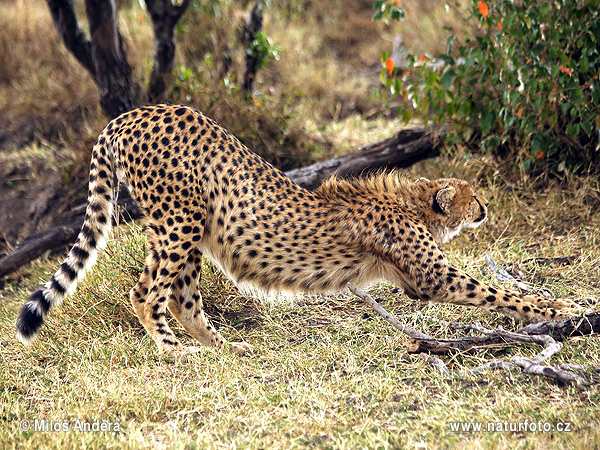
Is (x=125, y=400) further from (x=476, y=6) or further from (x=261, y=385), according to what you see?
(x=476, y=6)

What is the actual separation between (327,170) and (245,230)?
1648mm

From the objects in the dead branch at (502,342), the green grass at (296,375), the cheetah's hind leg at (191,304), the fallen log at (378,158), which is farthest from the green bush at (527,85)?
the cheetah's hind leg at (191,304)

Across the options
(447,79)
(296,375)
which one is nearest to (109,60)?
(447,79)

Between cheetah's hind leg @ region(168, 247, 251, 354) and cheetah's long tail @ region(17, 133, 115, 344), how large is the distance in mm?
451

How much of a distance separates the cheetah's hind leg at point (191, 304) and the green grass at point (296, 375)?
16 cm

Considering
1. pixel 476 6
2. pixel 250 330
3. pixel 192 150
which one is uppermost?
pixel 476 6

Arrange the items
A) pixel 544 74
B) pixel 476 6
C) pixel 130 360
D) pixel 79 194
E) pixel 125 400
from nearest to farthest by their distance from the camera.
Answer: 1. pixel 125 400
2. pixel 130 360
3. pixel 544 74
4. pixel 476 6
5. pixel 79 194

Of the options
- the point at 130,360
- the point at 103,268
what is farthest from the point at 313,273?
the point at 103,268

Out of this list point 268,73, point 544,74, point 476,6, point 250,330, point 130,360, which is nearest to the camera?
point 130,360

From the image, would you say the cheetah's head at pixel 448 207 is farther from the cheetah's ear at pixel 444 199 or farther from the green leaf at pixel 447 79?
the green leaf at pixel 447 79

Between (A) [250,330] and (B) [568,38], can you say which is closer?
(A) [250,330]

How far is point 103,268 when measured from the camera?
3.99 meters

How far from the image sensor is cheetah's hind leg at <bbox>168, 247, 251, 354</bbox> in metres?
3.71

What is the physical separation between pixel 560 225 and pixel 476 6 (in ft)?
5.14
